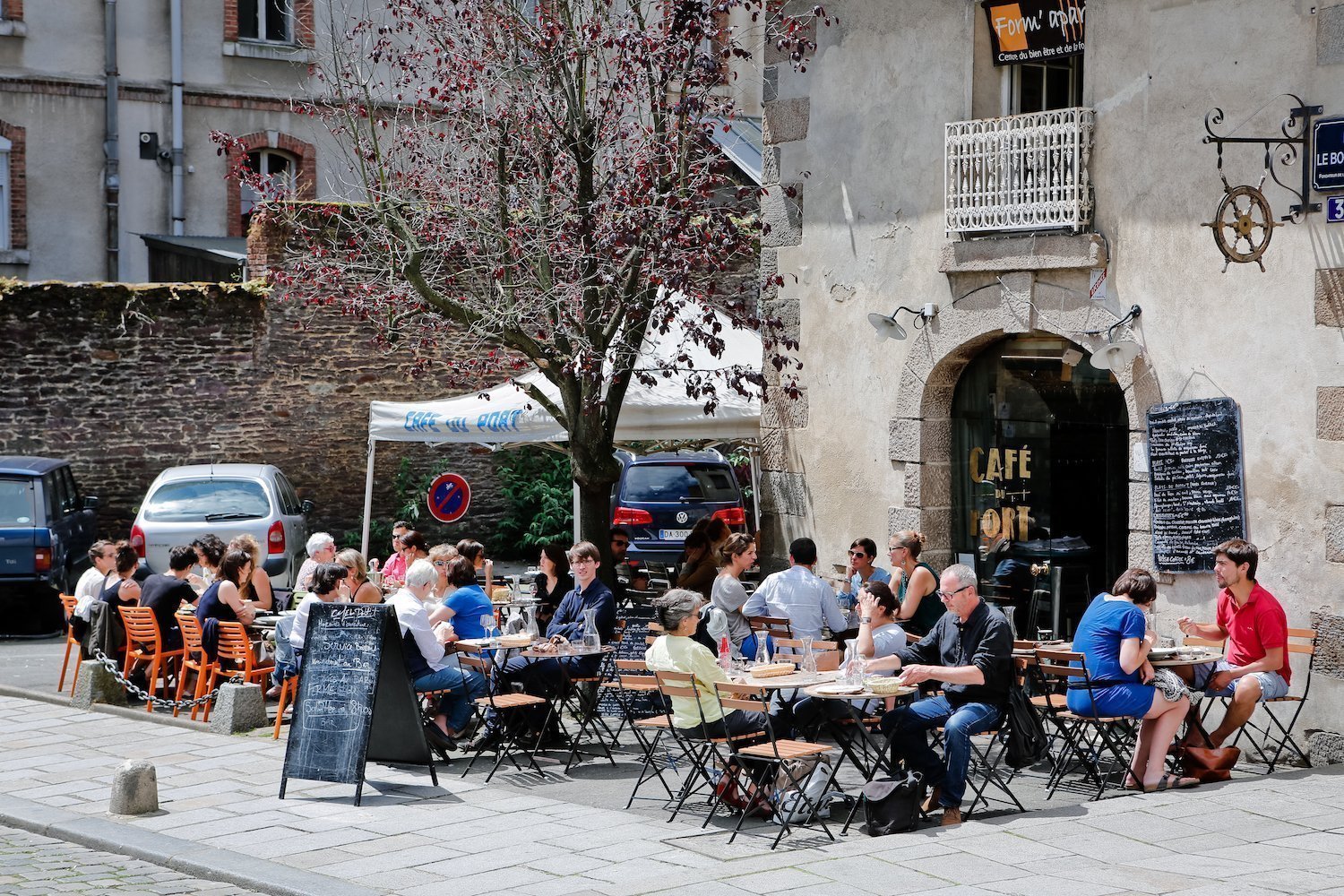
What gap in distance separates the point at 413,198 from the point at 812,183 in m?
3.21

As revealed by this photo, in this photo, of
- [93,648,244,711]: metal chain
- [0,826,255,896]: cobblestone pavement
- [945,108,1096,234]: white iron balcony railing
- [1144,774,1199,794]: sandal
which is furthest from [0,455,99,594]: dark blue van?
[1144,774,1199,794]: sandal

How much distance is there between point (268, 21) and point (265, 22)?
0.24 ft

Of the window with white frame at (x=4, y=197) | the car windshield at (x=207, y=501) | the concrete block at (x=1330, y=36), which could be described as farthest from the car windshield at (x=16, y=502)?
the concrete block at (x=1330, y=36)

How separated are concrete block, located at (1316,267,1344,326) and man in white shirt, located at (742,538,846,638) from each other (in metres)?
3.34

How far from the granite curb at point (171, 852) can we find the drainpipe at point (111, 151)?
16.7m

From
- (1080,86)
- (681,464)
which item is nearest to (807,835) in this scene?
(1080,86)

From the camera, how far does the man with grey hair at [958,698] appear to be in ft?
26.8

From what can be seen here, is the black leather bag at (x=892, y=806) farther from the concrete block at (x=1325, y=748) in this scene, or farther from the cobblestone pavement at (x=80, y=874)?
the concrete block at (x=1325, y=748)

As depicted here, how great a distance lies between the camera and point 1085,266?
1092 centimetres

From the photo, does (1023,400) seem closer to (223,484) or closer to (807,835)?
(807,835)

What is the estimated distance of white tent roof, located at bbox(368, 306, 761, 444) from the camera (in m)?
13.1

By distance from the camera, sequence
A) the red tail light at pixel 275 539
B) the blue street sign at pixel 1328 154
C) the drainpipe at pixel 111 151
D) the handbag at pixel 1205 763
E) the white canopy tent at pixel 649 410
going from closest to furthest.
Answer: the handbag at pixel 1205 763, the blue street sign at pixel 1328 154, the white canopy tent at pixel 649 410, the red tail light at pixel 275 539, the drainpipe at pixel 111 151

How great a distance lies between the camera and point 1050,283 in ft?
36.7

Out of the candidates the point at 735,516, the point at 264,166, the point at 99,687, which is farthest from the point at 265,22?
the point at 99,687
